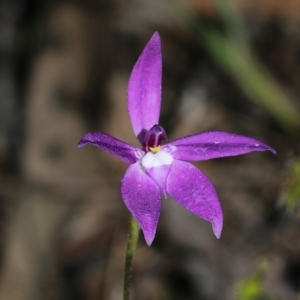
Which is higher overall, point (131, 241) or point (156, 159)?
point (156, 159)

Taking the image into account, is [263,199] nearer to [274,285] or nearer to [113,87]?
[274,285]

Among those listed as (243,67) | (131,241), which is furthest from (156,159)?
(243,67)

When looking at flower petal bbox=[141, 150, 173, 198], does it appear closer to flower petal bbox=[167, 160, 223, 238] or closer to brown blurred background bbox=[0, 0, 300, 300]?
flower petal bbox=[167, 160, 223, 238]

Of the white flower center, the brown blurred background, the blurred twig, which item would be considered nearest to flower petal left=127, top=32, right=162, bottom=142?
the white flower center

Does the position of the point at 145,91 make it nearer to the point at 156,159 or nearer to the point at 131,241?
the point at 156,159

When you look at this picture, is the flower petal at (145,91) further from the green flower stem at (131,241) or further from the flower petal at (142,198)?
the green flower stem at (131,241)

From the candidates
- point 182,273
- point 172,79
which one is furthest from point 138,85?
point 172,79

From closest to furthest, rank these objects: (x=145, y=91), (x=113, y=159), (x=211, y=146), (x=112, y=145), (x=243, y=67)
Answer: (x=112, y=145) < (x=211, y=146) < (x=145, y=91) < (x=243, y=67) < (x=113, y=159)
